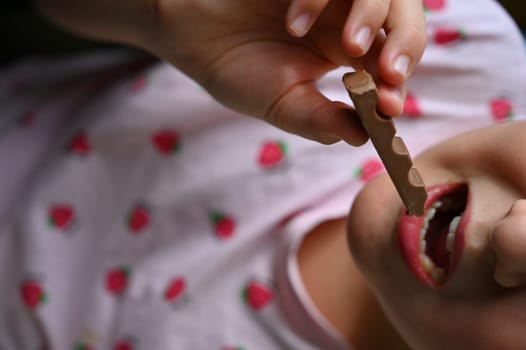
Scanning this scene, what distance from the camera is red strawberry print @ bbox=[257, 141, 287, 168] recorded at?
2.69 feet

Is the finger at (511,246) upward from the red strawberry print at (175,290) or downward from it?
upward

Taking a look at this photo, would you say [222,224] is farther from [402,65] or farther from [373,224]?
[402,65]

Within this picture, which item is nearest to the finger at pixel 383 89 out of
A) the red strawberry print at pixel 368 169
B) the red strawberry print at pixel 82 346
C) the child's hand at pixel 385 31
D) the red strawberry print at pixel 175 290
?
the child's hand at pixel 385 31

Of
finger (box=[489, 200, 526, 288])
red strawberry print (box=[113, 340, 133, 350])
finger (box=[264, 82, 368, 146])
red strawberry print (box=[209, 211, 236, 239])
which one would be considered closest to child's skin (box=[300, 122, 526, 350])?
finger (box=[489, 200, 526, 288])

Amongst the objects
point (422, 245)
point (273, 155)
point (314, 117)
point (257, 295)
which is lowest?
point (257, 295)

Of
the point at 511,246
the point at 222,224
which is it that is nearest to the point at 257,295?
the point at 222,224

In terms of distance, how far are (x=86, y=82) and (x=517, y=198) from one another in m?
0.65

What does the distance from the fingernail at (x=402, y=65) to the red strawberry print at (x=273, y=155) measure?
1.12 ft

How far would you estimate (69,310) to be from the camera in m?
0.85

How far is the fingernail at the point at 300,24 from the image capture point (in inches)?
19.8

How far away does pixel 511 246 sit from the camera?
1.61 feet

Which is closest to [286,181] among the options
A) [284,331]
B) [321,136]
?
[284,331]

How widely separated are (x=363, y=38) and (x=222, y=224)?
0.39 meters

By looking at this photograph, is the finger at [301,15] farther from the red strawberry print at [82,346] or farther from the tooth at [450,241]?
the red strawberry print at [82,346]
